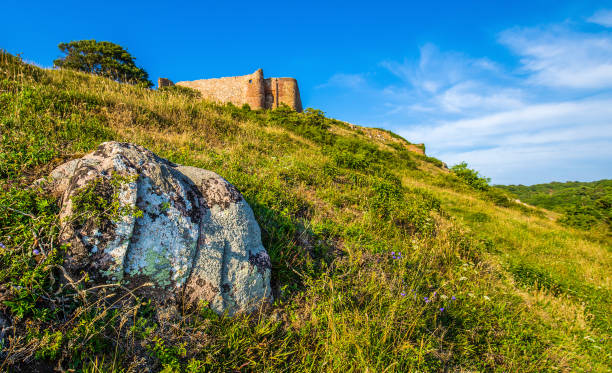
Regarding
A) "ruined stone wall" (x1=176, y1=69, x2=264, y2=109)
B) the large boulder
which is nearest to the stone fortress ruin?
"ruined stone wall" (x1=176, y1=69, x2=264, y2=109)

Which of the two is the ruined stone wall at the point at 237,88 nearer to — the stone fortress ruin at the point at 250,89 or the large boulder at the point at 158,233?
the stone fortress ruin at the point at 250,89

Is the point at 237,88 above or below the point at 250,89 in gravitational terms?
above

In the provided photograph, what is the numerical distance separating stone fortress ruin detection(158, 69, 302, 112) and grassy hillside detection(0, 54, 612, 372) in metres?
24.2

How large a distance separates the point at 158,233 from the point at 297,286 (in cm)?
153

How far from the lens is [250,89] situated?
3028cm

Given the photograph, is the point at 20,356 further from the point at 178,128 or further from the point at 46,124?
the point at 178,128

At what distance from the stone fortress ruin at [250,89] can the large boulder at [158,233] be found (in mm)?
28821

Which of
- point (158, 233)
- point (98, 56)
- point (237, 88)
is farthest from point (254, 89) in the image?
point (158, 233)

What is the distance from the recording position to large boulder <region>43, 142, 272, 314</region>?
72.9 inches

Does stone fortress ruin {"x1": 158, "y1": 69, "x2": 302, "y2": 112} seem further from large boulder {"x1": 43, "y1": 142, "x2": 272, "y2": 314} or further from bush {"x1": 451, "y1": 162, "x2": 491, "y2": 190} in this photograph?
large boulder {"x1": 43, "y1": 142, "x2": 272, "y2": 314}

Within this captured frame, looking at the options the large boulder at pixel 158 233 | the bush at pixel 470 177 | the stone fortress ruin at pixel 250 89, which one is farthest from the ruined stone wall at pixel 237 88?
the large boulder at pixel 158 233

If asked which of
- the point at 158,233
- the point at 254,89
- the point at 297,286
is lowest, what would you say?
the point at 297,286

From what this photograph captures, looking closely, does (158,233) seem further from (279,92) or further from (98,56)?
(98,56)

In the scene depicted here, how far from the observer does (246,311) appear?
2.33 m
